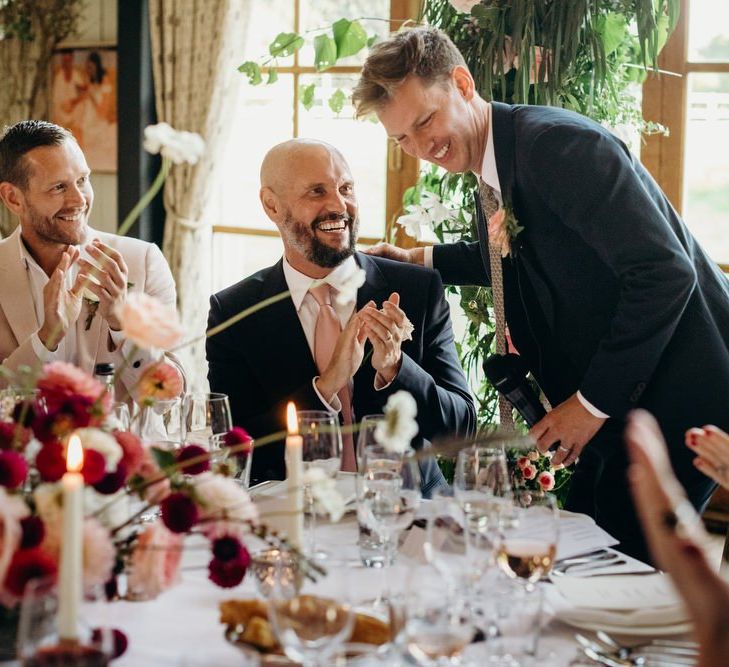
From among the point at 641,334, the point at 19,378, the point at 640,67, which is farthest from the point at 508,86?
the point at 19,378

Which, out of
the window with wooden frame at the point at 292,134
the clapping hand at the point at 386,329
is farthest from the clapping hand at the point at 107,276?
the window with wooden frame at the point at 292,134

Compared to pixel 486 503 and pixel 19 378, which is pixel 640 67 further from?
pixel 19 378

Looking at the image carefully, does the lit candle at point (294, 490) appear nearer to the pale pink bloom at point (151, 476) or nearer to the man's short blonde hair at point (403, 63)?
the pale pink bloom at point (151, 476)

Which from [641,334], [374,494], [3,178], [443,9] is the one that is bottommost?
[374,494]

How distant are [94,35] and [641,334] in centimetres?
410

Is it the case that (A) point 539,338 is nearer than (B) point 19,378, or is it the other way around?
(B) point 19,378

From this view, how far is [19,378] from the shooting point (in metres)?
1.38

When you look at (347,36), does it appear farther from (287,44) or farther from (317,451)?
(317,451)

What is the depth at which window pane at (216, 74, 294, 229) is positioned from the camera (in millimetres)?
5086

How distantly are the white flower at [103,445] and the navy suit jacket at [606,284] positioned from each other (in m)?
1.29

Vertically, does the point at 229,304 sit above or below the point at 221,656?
above

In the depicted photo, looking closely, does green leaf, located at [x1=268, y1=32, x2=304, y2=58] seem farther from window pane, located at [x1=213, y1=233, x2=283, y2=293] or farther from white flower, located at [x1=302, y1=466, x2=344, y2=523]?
white flower, located at [x1=302, y1=466, x2=344, y2=523]

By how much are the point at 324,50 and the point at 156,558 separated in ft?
9.00

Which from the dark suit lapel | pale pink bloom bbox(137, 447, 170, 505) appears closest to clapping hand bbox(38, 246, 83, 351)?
the dark suit lapel
